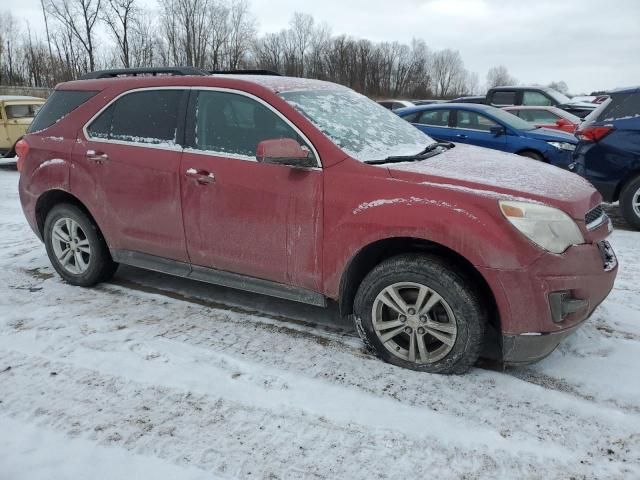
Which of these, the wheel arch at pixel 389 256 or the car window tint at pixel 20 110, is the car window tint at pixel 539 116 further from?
the car window tint at pixel 20 110

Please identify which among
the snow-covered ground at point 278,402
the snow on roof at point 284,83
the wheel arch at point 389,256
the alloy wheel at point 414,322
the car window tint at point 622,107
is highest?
the snow on roof at point 284,83

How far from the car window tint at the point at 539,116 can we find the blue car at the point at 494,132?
89.3 inches

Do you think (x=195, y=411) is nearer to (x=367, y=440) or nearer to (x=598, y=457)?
(x=367, y=440)

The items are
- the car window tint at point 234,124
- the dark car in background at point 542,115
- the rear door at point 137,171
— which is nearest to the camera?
the car window tint at point 234,124

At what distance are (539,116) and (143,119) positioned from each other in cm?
961

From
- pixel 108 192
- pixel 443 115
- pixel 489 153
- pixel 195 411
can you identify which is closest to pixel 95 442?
pixel 195 411

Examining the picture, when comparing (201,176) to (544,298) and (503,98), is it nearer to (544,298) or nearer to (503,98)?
(544,298)

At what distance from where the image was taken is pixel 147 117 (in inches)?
156

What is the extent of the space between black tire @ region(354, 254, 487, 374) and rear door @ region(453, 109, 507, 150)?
6.22 metres

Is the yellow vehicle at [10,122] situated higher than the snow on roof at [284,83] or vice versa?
the snow on roof at [284,83]

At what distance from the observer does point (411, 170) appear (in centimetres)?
308

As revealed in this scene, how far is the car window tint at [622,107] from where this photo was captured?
643cm

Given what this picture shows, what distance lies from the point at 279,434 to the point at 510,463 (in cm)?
110

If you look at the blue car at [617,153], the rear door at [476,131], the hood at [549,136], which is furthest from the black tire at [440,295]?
the hood at [549,136]
